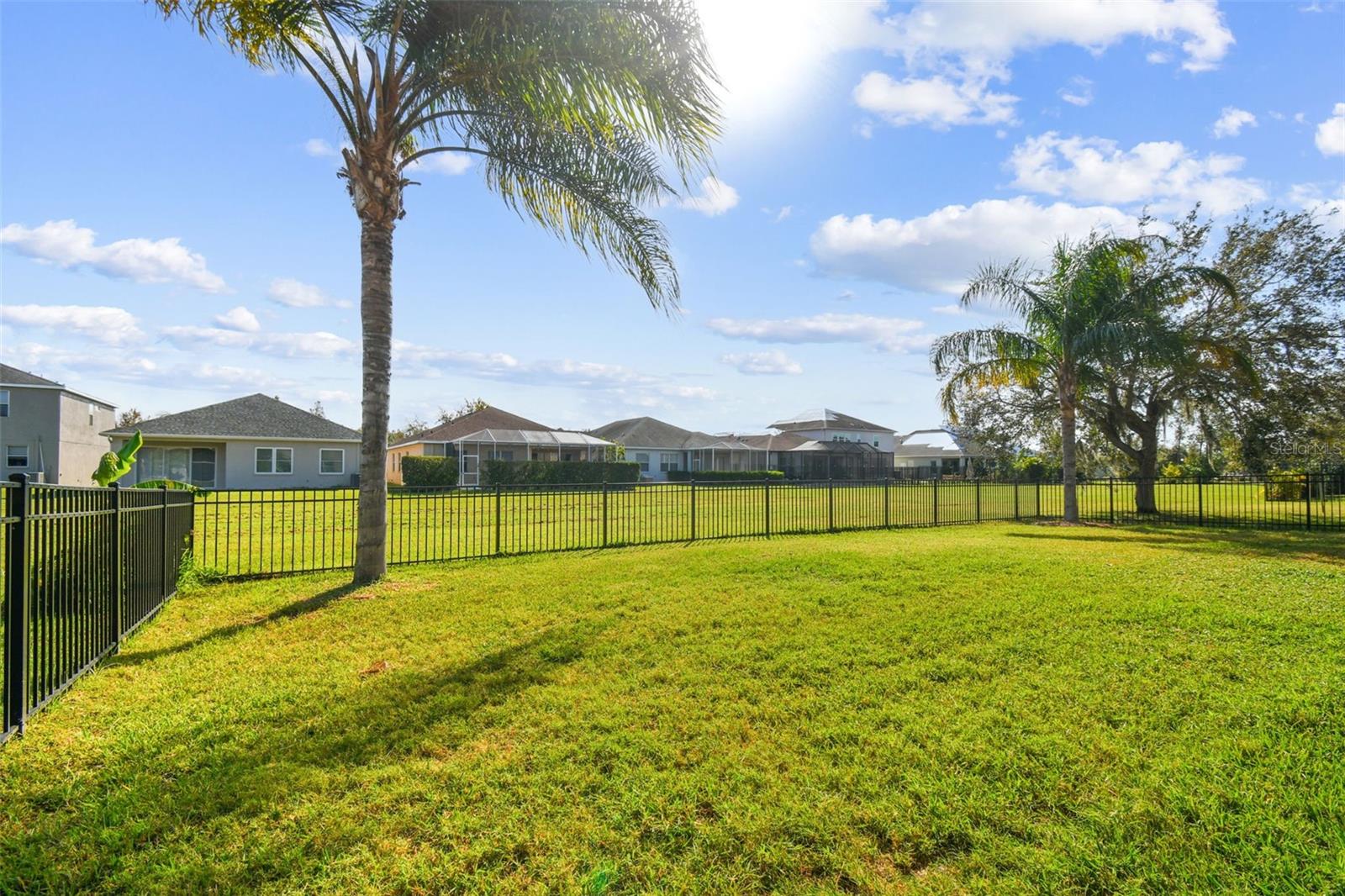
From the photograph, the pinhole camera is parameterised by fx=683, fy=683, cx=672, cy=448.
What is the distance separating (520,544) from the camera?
11.2 meters

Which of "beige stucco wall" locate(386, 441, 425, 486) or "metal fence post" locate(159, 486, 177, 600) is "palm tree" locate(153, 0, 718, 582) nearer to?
"metal fence post" locate(159, 486, 177, 600)

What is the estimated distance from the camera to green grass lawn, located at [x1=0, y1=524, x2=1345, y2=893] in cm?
262

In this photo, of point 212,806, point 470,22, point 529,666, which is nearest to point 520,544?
point 529,666

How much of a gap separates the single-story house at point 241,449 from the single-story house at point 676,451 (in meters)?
18.4

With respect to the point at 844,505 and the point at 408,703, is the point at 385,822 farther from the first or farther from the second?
the point at 844,505

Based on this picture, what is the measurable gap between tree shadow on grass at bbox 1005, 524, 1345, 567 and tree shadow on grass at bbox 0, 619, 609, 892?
10997mm

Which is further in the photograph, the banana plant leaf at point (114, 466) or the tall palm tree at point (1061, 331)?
the tall palm tree at point (1061, 331)

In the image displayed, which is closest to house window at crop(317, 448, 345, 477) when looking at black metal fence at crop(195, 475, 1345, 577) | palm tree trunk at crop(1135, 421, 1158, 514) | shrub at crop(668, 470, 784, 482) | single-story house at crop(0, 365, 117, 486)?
single-story house at crop(0, 365, 117, 486)

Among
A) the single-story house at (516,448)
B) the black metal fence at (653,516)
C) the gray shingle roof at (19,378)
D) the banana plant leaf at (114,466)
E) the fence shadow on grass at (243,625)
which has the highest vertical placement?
the gray shingle roof at (19,378)

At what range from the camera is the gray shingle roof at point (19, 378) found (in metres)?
26.8

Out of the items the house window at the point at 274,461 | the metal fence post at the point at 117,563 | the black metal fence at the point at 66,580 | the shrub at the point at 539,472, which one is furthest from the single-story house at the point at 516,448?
the metal fence post at the point at 117,563

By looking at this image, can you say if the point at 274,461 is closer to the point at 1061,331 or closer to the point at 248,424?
the point at 248,424

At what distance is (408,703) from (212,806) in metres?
1.28

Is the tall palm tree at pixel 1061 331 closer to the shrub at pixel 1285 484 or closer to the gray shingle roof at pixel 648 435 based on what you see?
the shrub at pixel 1285 484
